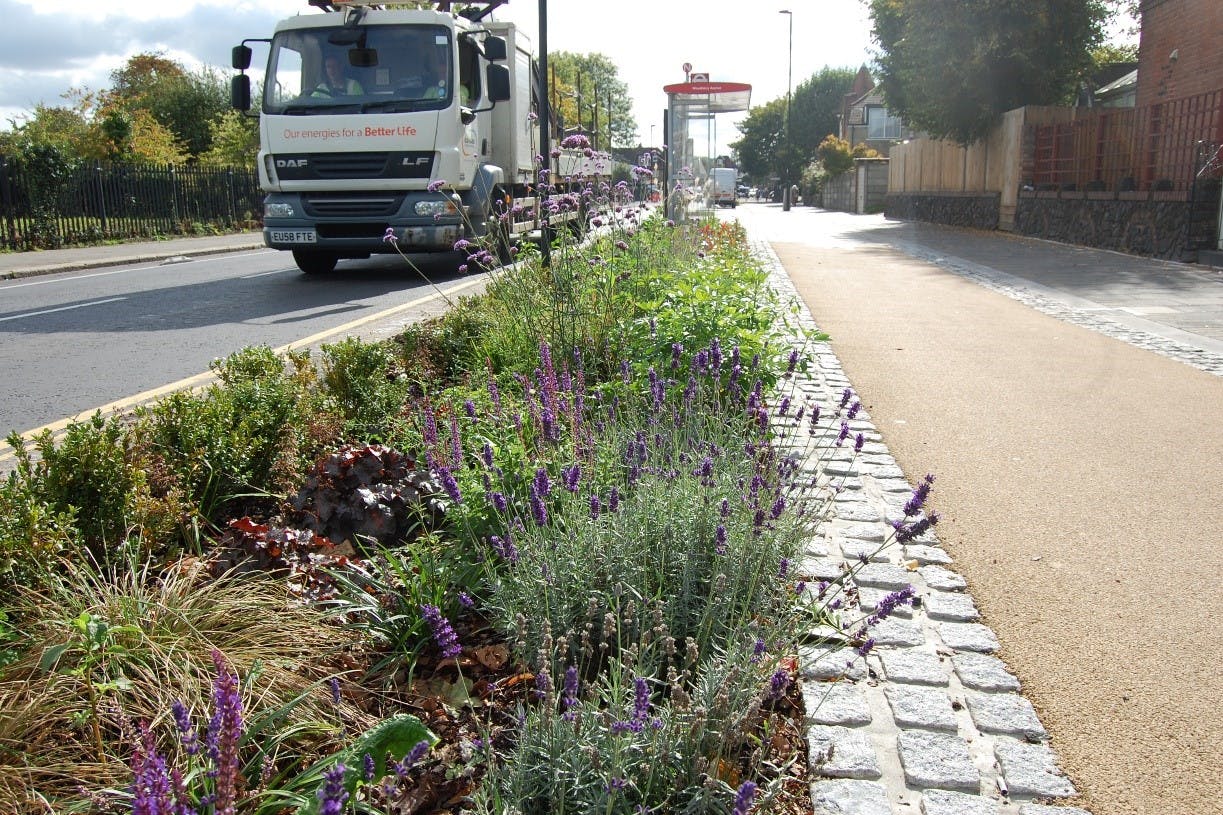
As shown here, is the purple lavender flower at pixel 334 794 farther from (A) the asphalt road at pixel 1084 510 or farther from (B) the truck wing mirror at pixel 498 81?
(B) the truck wing mirror at pixel 498 81

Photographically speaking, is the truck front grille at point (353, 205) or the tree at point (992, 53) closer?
the truck front grille at point (353, 205)

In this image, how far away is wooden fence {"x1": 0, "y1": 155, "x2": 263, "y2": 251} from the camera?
20.0 m

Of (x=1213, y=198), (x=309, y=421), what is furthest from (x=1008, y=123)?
(x=309, y=421)

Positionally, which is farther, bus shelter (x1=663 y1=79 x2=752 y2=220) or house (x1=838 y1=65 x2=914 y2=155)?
house (x1=838 y1=65 x2=914 y2=155)

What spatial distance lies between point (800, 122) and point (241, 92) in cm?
10332

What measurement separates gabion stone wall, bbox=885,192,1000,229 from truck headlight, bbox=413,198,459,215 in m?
18.8

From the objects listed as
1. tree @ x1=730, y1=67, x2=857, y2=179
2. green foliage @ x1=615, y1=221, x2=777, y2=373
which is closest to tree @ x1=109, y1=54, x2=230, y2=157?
green foliage @ x1=615, y1=221, x2=777, y2=373

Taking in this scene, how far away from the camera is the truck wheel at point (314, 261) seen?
13.8 m

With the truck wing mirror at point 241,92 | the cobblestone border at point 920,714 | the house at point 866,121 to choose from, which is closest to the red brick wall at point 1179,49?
the truck wing mirror at point 241,92

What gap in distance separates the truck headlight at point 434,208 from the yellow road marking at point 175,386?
147 centimetres

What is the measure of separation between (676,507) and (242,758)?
140 cm

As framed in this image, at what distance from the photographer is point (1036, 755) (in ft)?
8.02

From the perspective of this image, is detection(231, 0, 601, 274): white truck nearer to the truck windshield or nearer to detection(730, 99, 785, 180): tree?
the truck windshield

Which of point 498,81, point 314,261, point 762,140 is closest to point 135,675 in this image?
point 498,81
